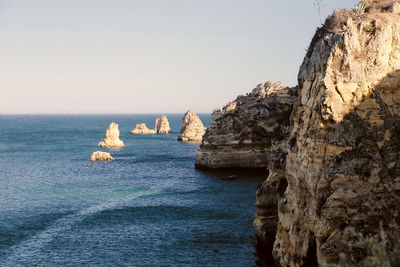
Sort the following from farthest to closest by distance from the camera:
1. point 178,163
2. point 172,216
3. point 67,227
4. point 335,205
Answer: point 178,163, point 172,216, point 67,227, point 335,205

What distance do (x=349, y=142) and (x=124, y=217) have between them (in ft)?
123

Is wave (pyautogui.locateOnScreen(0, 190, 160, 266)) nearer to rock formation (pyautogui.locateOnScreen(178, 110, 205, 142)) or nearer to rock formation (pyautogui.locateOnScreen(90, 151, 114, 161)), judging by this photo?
rock formation (pyautogui.locateOnScreen(90, 151, 114, 161))

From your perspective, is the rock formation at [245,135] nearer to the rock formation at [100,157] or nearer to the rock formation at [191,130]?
the rock formation at [100,157]

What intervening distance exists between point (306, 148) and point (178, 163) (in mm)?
80724

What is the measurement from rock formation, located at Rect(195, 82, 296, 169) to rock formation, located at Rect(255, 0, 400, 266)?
59.8 metres

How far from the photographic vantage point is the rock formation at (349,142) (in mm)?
26938

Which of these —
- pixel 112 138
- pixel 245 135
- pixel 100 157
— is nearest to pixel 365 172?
pixel 245 135

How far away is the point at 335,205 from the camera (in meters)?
27.2

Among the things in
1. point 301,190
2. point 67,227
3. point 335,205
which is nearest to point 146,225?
point 67,227

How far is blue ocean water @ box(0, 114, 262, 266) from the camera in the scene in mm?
42344

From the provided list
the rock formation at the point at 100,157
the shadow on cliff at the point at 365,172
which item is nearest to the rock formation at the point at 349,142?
the shadow on cliff at the point at 365,172

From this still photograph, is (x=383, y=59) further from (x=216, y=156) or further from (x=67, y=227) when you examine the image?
(x=216, y=156)

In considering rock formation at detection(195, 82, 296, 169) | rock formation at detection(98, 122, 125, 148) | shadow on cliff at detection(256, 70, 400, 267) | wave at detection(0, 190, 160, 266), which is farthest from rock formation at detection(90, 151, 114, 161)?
Result: shadow on cliff at detection(256, 70, 400, 267)

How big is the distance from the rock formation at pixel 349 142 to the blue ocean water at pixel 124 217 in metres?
13.0
